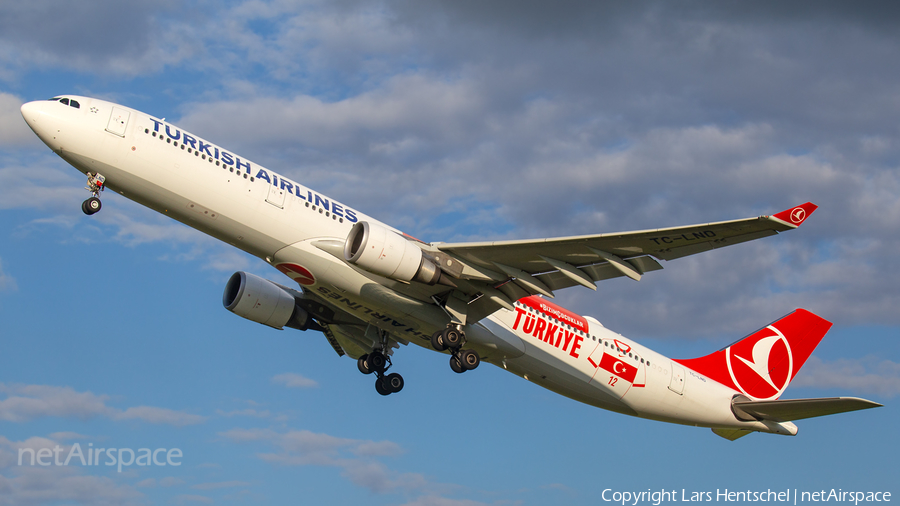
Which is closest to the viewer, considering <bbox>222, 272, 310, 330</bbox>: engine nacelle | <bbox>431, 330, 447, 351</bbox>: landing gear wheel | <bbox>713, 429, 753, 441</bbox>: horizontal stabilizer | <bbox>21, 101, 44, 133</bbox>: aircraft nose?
<bbox>21, 101, 44, 133</bbox>: aircraft nose

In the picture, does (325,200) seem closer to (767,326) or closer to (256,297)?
(256,297)

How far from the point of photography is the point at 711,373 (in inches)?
1330

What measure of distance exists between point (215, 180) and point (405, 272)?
645cm

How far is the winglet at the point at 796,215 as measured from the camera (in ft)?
65.3

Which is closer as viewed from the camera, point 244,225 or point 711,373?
point 244,225

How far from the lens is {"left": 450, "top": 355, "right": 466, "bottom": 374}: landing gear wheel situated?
90.2 ft

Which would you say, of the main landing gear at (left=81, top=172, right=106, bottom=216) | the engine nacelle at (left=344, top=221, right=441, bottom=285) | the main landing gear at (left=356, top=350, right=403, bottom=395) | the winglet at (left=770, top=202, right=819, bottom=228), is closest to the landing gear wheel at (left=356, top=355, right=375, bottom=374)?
the main landing gear at (left=356, top=350, right=403, bottom=395)

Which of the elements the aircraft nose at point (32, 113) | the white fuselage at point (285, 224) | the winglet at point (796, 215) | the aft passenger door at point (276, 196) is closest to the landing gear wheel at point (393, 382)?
the white fuselage at point (285, 224)

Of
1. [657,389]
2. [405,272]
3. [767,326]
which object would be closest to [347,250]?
[405,272]

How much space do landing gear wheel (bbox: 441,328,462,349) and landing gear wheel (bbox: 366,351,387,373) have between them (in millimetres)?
6377

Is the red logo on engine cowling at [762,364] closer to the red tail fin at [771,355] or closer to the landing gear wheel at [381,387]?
the red tail fin at [771,355]

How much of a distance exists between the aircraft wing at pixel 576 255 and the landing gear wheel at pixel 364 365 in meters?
7.18

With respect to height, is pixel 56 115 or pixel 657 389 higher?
pixel 56 115

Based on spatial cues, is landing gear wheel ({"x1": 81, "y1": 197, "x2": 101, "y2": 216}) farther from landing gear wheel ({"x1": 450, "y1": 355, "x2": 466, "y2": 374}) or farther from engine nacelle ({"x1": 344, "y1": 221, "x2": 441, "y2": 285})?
landing gear wheel ({"x1": 450, "y1": 355, "x2": 466, "y2": 374})
